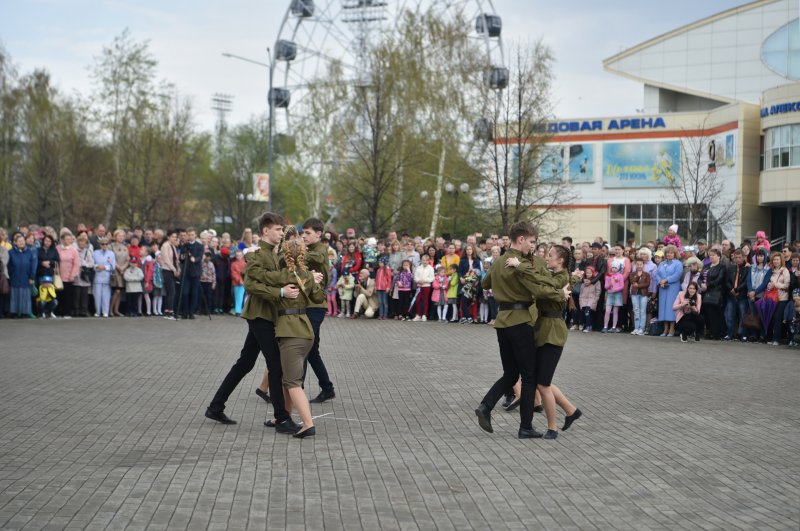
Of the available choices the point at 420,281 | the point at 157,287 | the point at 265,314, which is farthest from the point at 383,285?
the point at 265,314

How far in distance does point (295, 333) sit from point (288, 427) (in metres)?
→ 0.88

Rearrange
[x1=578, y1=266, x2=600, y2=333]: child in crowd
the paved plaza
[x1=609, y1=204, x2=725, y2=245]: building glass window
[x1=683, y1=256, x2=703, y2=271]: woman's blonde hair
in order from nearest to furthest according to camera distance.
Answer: the paved plaza < [x1=683, y1=256, x2=703, y2=271]: woman's blonde hair < [x1=578, y1=266, x2=600, y2=333]: child in crowd < [x1=609, y1=204, x2=725, y2=245]: building glass window

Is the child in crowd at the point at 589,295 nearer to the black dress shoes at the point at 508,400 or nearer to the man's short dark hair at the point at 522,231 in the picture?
the black dress shoes at the point at 508,400

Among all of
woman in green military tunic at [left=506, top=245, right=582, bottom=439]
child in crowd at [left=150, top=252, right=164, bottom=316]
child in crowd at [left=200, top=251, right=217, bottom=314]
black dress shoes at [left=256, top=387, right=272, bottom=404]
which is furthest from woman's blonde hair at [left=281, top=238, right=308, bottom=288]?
child in crowd at [left=200, top=251, right=217, bottom=314]

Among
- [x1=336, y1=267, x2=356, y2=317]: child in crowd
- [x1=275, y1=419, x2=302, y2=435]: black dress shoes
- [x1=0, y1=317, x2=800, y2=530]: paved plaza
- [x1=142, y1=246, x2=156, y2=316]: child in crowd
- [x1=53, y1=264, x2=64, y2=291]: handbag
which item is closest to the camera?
[x1=0, y1=317, x2=800, y2=530]: paved plaza

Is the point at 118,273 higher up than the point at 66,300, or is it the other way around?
the point at 118,273

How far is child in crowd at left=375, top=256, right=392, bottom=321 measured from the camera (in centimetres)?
2411

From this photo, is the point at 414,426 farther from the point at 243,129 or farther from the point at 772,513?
the point at 243,129

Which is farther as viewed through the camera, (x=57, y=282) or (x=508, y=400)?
(x=57, y=282)

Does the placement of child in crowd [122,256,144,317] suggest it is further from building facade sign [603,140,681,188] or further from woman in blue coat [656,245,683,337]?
building facade sign [603,140,681,188]

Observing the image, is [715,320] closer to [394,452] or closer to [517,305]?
[517,305]

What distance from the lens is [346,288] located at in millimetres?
24719

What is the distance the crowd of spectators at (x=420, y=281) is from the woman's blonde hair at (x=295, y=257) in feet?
38.3

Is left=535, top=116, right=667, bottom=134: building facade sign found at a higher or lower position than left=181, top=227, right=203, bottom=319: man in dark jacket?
higher
